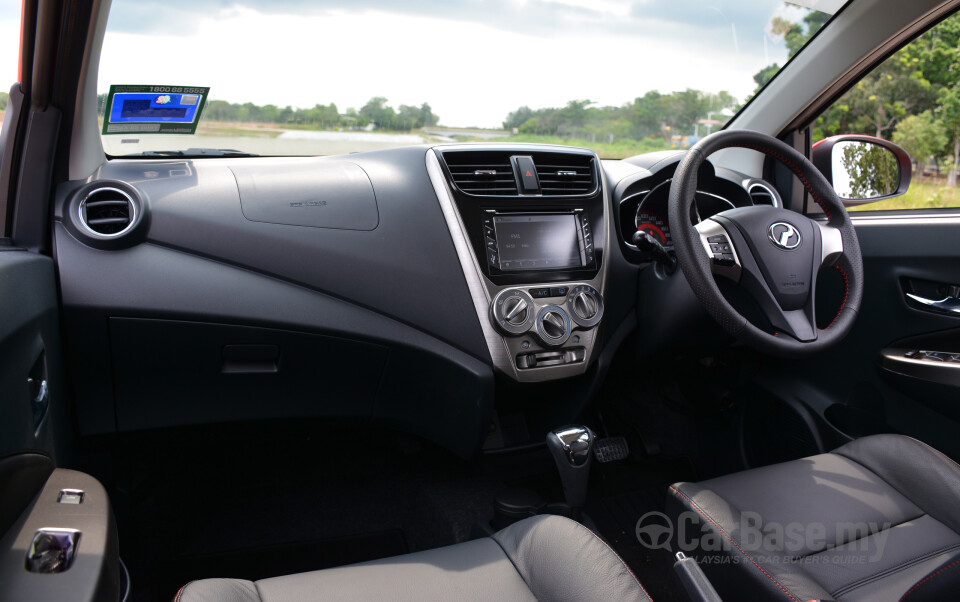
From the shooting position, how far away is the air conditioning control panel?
187 centimetres

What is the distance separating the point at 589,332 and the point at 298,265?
2.86 feet

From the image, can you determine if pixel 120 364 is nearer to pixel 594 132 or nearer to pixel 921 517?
pixel 594 132

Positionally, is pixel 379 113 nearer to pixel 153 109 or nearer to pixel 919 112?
pixel 153 109

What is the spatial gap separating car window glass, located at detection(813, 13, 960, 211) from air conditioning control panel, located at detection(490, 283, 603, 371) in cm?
112

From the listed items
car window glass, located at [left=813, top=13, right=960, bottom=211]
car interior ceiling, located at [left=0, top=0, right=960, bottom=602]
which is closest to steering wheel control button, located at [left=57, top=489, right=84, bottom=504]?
car interior ceiling, located at [left=0, top=0, right=960, bottom=602]

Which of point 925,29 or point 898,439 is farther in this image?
point 925,29

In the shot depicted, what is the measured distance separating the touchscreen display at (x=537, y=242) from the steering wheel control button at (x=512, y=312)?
0.29ft

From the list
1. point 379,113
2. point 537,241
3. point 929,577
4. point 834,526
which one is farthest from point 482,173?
point 929,577

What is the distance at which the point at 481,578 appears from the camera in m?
1.22

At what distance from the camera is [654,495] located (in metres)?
2.43

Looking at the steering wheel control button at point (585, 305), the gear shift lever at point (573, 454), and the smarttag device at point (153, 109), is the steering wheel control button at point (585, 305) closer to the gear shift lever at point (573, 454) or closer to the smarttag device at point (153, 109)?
the gear shift lever at point (573, 454)

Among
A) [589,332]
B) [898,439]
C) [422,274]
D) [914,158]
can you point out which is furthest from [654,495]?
[914,158]

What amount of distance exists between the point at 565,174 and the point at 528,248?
0.93 ft

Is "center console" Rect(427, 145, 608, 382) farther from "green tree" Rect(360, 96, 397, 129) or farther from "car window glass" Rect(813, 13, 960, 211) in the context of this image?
"car window glass" Rect(813, 13, 960, 211)
